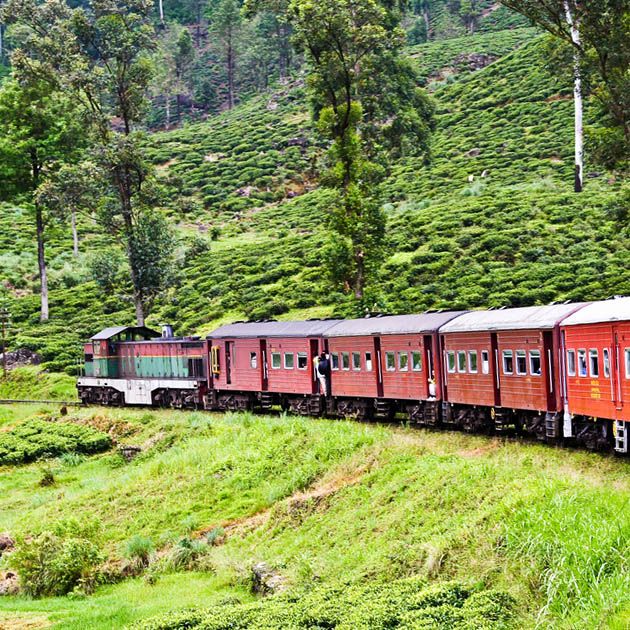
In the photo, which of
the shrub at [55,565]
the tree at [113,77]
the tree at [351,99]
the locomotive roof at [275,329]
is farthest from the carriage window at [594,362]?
the tree at [113,77]

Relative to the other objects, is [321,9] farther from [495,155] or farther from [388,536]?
[495,155]

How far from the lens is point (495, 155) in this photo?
82500 mm

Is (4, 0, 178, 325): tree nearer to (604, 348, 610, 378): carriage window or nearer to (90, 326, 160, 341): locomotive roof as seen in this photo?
(90, 326, 160, 341): locomotive roof

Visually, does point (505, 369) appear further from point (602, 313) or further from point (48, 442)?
point (48, 442)

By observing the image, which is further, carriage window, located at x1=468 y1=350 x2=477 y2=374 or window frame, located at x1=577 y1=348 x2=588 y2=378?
carriage window, located at x1=468 y1=350 x2=477 y2=374

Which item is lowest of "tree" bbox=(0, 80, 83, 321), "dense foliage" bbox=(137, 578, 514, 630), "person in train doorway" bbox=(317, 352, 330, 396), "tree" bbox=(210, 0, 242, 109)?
"dense foliage" bbox=(137, 578, 514, 630)

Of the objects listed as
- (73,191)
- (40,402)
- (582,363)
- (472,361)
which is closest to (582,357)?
(582,363)

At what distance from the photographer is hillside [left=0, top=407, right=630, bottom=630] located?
13266mm

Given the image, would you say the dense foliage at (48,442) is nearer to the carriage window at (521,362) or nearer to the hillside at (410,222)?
the hillside at (410,222)

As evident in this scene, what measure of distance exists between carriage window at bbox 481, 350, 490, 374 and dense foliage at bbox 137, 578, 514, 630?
10364 millimetres

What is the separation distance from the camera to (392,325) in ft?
99.2

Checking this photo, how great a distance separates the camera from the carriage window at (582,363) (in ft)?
69.8

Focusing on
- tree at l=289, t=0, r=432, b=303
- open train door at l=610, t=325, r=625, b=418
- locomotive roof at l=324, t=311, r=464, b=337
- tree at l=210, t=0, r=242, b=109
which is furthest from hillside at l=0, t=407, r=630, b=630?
tree at l=210, t=0, r=242, b=109

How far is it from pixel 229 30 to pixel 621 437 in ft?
434
